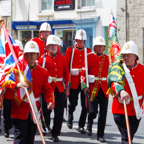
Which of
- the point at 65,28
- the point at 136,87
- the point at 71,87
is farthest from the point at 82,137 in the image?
the point at 65,28

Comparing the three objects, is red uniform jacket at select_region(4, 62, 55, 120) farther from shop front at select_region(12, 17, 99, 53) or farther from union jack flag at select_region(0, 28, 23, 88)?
shop front at select_region(12, 17, 99, 53)

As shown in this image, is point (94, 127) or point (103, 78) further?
point (94, 127)

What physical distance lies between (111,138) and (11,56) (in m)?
3.01

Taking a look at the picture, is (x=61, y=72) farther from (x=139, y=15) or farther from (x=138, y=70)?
(x=139, y=15)

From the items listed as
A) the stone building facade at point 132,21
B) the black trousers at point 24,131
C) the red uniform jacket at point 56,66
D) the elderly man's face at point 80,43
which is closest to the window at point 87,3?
the stone building facade at point 132,21

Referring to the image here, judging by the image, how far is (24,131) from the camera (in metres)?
5.31

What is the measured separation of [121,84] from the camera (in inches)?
205

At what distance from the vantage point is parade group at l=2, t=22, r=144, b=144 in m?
5.32

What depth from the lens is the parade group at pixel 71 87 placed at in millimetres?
5324

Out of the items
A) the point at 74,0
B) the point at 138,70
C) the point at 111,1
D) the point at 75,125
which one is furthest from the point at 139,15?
the point at 138,70

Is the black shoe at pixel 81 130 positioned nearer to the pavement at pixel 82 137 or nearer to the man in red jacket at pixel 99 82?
the pavement at pixel 82 137

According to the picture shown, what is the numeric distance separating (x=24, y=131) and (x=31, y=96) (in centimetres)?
50

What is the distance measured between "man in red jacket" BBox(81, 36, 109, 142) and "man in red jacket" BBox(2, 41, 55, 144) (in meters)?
1.97

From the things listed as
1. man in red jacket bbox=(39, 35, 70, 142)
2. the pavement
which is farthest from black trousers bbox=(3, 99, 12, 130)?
man in red jacket bbox=(39, 35, 70, 142)
